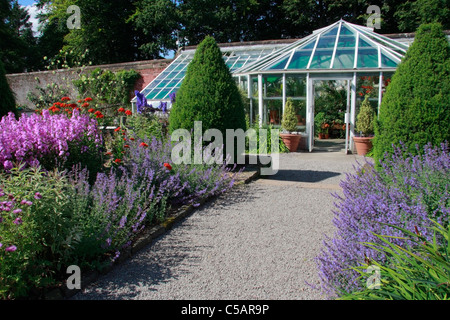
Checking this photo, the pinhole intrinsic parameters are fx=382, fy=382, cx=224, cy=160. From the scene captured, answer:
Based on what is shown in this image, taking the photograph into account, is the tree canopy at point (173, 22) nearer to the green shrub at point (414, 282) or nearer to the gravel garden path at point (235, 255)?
the gravel garden path at point (235, 255)

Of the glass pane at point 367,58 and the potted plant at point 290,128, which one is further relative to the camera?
the potted plant at point 290,128

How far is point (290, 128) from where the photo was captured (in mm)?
11094

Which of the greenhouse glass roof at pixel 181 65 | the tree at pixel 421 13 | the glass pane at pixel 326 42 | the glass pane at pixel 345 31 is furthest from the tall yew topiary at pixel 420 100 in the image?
the tree at pixel 421 13

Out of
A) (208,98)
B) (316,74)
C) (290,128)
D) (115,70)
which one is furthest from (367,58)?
(115,70)

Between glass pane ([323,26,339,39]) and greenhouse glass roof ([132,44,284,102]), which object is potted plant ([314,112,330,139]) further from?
glass pane ([323,26,339,39])

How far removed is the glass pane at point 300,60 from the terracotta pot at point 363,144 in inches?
103

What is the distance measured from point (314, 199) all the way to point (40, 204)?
406cm

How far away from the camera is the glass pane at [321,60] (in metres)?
10.9

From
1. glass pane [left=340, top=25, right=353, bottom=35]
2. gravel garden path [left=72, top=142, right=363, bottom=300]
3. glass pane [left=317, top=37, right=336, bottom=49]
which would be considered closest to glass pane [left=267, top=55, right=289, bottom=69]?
glass pane [left=317, top=37, right=336, bottom=49]

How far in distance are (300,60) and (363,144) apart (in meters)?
3.17

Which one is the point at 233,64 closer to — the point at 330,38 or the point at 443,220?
the point at 330,38

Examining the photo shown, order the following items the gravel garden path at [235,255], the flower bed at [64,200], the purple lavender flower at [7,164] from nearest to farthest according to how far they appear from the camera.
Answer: the flower bed at [64,200] → the gravel garden path at [235,255] → the purple lavender flower at [7,164]

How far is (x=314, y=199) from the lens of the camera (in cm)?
591

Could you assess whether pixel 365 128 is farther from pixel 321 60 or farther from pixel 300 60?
pixel 300 60
